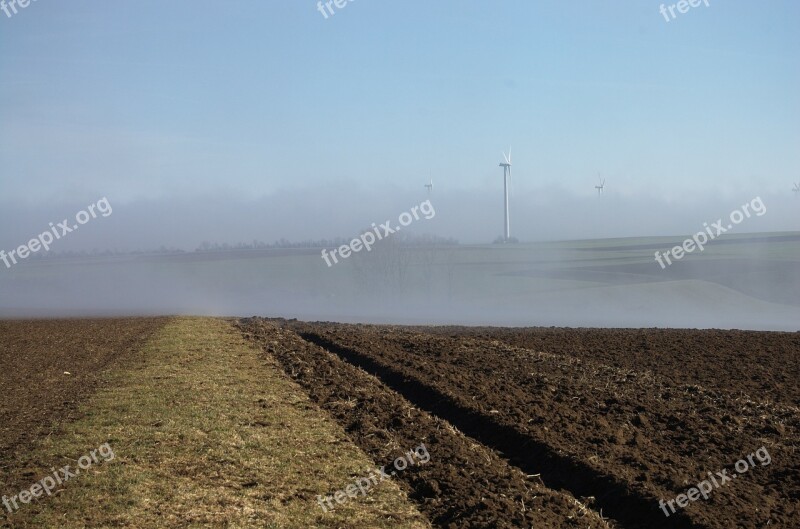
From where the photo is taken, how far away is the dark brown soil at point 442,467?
333 inches

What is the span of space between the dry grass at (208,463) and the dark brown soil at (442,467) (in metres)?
0.36

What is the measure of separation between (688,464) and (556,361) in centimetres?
991

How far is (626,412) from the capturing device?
1376 cm

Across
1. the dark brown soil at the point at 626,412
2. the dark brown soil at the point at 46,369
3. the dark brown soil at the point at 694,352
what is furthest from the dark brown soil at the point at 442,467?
the dark brown soil at the point at 694,352

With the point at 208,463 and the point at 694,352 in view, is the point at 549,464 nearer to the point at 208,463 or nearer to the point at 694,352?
the point at 208,463

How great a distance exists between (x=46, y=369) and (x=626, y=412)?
1467cm

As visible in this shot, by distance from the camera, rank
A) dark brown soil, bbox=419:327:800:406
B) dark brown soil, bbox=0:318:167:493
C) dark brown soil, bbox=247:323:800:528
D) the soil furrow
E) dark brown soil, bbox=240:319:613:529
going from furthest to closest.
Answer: dark brown soil, bbox=419:327:800:406 < dark brown soil, bbox=0:318:167:493 < dark brown soil, bbox=247:323:800:528 < the soil furrow < dark brown soil, bbox=240:319:613:529

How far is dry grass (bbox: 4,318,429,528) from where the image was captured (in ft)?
27.1

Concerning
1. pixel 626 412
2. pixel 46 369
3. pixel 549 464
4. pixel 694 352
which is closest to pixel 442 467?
pixel 549 464

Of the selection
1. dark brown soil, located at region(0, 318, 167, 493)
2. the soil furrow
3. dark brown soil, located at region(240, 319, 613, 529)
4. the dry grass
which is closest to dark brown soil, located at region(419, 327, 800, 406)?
the soil furrow

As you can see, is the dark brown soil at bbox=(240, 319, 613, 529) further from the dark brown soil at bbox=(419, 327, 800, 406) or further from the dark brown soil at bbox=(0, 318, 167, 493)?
the dark brown soil at bbox=(419, 327, 800, 406)

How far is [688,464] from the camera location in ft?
34.4

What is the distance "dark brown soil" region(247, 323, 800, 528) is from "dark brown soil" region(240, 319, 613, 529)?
49cm

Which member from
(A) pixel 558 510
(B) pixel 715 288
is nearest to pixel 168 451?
(A) pixel 558 510
